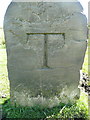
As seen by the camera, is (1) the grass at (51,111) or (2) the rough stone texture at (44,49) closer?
(2) the rough stone texture at (44,49)

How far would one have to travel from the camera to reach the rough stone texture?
2402mm

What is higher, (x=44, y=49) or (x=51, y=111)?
(x=44, y=49)

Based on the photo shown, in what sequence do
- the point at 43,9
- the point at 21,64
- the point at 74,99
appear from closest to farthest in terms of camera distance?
1. the point at 43,9
2. the point at 21,64
3. the point at 74,99

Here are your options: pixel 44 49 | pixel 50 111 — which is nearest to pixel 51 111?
pixel 50 111

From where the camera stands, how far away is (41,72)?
2.61 meters

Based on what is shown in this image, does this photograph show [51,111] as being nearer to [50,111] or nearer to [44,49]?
[50,111]

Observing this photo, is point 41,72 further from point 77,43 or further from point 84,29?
point 84,29

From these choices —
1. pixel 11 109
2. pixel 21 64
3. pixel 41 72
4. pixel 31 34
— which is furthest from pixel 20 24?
pixel 11 109

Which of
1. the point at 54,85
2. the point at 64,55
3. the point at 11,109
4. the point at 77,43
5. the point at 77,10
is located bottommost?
the point at 11,109

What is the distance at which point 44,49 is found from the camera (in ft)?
8.36

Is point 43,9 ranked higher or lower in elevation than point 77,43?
higher

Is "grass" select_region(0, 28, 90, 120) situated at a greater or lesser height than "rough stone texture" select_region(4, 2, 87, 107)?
lesser

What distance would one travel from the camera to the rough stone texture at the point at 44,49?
7.88 ft

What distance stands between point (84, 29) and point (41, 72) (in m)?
0.90
